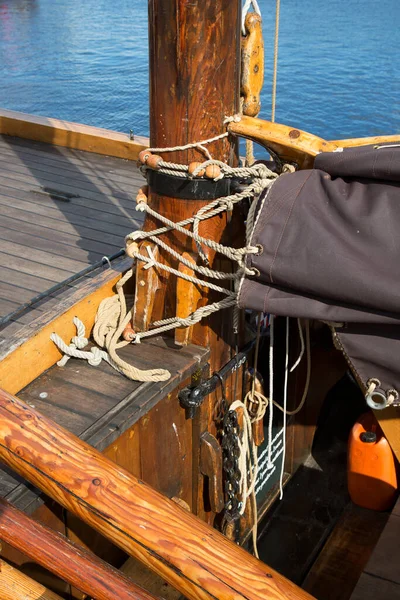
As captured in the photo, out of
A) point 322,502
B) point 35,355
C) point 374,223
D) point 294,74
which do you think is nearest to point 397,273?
point 374,223

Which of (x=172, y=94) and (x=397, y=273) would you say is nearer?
(x=397, y=273)

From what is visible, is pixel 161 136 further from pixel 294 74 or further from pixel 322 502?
pixel 294 74

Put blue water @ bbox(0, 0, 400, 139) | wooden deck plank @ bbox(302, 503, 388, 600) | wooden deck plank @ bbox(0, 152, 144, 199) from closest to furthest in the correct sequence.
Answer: wooden deck plank @ bbox(302, 503, 388, 600) < wooden deck plank @ bbox(0, 152, 144, 199) < blue water @ bbox(0, 0, 400, 139)

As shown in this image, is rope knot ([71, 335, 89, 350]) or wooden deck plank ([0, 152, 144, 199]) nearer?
rope knot ([71, 335, 89, 350])

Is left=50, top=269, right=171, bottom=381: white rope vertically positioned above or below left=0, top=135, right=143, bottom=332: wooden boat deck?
above

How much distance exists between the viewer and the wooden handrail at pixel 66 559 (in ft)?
5.23

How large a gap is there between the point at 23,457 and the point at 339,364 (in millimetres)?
2264

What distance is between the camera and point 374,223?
86.8 inches

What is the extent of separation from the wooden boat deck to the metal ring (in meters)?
1.57

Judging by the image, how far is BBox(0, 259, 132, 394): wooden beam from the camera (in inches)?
99.5

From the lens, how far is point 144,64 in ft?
63.5

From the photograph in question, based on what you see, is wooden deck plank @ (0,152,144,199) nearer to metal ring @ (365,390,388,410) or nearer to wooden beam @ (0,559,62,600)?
metal ring @ (365,390,388,410)

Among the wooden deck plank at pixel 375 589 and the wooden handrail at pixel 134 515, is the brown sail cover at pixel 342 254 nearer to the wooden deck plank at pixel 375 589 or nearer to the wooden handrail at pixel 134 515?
the wooden deck plank at pixel 375 589

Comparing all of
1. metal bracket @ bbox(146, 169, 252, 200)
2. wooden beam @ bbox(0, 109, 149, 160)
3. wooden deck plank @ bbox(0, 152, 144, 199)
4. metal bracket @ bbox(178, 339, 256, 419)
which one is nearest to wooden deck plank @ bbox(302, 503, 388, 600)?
Answer: metal bracket @ bbox(178, 339, 256, 419)
